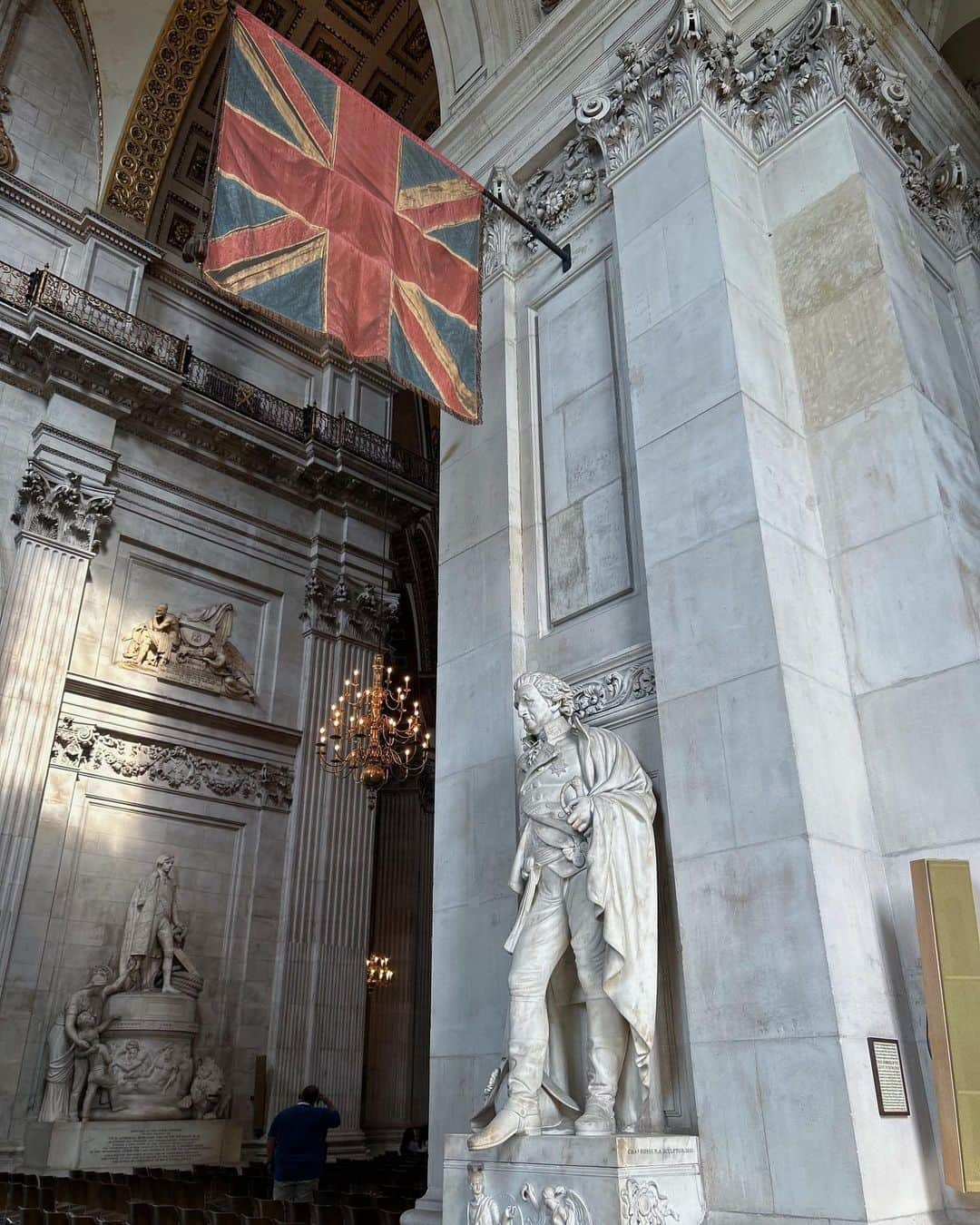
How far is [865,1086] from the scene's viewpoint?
4.04 metres

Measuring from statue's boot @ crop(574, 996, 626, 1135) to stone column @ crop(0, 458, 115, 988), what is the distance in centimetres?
947

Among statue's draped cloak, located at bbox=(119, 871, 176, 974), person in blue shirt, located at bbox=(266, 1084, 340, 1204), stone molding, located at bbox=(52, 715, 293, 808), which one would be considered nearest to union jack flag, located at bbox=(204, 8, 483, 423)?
person in blue shirt, located at bbox=(266, 1084, 340, 1204)

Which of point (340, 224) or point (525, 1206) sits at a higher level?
point (340, 224)

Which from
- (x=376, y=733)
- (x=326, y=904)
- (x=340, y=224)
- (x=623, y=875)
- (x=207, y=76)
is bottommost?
(x=623, y=875)

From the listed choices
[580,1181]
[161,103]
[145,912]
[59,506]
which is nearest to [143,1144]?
[145,912]

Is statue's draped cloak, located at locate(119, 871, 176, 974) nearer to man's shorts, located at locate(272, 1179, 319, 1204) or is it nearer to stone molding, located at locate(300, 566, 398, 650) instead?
stone molding, located at locate(300, 566, 398, 650)

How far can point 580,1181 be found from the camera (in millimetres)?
3988

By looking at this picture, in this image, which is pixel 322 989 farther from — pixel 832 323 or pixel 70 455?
pixel 832 323

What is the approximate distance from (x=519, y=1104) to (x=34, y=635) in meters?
10.6

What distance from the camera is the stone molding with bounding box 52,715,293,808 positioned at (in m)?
13.2

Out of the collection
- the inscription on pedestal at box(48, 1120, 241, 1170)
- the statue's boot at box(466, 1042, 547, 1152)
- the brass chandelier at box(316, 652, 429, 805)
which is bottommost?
the inscription on pedestal at box(48, 1120, 241, 1170)

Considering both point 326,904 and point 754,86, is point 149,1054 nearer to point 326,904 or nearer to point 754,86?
point 326,904

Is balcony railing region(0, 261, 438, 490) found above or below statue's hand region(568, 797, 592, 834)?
above

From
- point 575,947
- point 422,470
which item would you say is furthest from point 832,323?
point 422,470
